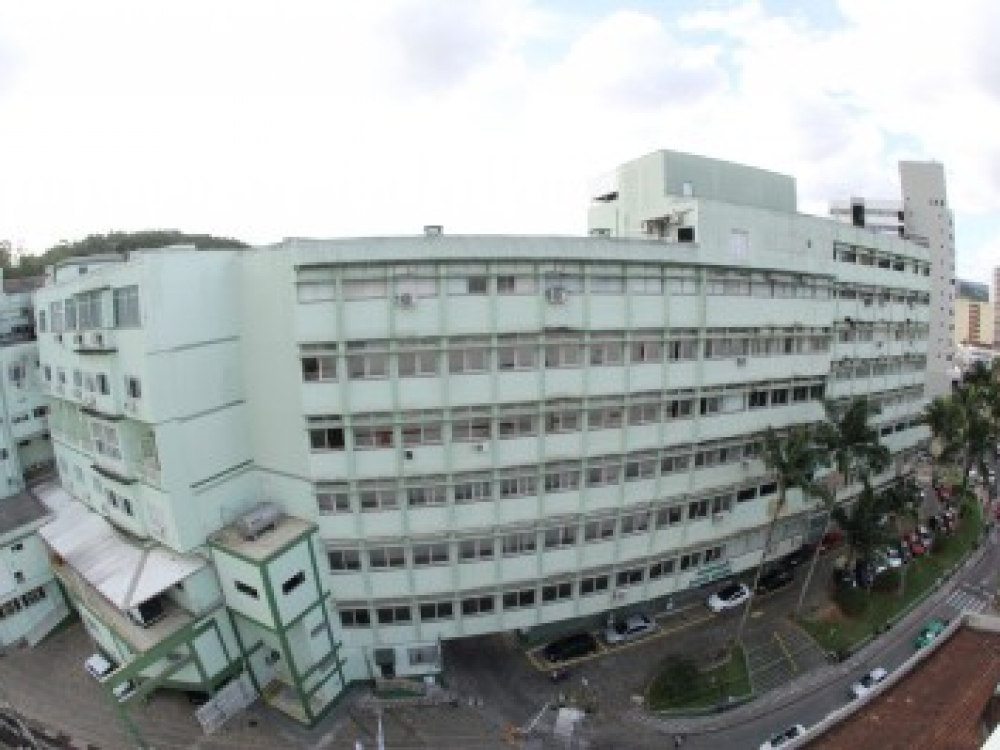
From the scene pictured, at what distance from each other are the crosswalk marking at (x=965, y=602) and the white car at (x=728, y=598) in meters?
15.8

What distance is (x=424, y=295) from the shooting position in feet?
88.5

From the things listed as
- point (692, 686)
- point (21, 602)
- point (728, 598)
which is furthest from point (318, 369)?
point (21, 602)

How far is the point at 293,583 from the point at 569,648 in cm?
1659

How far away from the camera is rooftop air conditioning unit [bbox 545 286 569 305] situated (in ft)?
A: 92.3

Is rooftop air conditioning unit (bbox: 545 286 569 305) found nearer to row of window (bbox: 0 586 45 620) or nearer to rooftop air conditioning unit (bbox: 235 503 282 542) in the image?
rooftop air conditioning unit (bbox: 235 503 282 542)

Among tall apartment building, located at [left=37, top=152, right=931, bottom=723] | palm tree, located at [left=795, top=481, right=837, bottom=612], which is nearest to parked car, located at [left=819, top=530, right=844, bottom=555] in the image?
palm tree, located at [left=795, top=481, right=837, bottom=612]

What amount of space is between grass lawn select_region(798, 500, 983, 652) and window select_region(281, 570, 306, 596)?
30.6 meters

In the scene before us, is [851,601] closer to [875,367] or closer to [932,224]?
[875,367]

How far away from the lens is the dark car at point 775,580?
40.0 meters

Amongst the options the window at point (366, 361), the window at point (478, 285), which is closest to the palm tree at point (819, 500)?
the window at point (478, 285)

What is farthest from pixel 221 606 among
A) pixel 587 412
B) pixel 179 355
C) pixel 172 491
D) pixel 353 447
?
pixel 587 412

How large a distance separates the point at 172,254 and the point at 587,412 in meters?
21.4

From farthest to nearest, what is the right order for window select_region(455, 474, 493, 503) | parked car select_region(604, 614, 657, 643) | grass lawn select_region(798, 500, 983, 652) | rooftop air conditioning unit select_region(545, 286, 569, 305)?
grass lawn select_region(798, 500, 983, 652)
parked car select_region(604, 614, 657, 643)
window select_region(455, 474, 493, 503)
rooftop air conditioning unit select_region(545, 286, 569, 305)

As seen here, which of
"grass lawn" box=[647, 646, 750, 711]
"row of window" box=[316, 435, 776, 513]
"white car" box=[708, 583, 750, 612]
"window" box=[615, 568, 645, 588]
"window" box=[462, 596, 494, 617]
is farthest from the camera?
"white car" box=[708, 583, 750, 612]
